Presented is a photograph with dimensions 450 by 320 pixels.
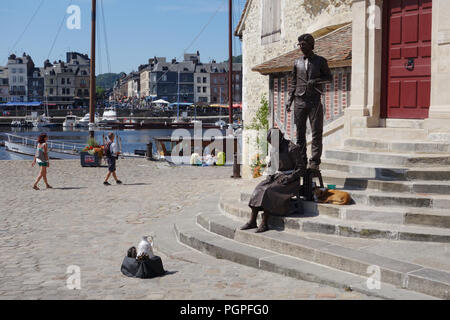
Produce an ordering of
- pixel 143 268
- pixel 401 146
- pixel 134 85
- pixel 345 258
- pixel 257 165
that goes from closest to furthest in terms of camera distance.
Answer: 1. pixel 345 258
2. pixel 143 268
3. pixel 401 146
4. pixel 257 165
5. pixel 134 85

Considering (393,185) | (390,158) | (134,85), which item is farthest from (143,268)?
(134,85)

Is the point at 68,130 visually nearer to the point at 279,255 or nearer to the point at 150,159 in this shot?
the point at 150,159

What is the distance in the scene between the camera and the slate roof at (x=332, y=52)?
41.5ft

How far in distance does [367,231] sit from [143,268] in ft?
9.38

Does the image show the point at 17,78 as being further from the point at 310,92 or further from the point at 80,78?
the point at 310,92

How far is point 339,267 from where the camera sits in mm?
5996

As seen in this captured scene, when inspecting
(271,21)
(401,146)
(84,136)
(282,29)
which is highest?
(271,21)

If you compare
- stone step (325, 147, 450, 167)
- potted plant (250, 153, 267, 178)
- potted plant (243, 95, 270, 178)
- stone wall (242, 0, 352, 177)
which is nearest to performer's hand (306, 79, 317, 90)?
stone step (325, 147, 450, 167)

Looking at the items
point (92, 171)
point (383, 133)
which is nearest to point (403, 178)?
point (383, 133)

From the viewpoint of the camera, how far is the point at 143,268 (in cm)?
618

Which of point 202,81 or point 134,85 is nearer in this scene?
point 202,81

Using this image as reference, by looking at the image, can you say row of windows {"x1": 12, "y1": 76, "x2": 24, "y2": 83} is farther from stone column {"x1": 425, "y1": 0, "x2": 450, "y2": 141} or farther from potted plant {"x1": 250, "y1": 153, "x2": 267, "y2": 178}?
stone column {"x1": 425, "y1": 0, "x2": 450, "y2": 141}

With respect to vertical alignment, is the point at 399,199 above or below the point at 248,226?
above

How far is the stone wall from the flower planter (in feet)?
20.5
